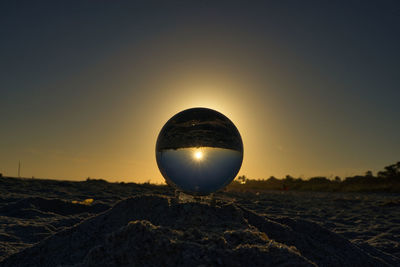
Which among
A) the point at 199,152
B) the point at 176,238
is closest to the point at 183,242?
the point at 176,238

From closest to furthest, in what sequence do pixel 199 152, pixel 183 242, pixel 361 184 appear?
1. pixel 183 242
2. pixel 199 152
3. pixel 361 184

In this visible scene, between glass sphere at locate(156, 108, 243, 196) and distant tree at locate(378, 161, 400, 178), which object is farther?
distant tree at locate(378, 161, 400, 178)

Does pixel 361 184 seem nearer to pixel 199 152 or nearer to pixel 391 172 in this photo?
pixel 391 172

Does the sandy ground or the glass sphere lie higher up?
the glass sphere

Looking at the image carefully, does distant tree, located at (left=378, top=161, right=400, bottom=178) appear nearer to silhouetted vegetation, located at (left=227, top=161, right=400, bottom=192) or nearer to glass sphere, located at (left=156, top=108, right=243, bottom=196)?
silhouetted vegetation, located at (left=227, top=161, right=400, bottom=192)

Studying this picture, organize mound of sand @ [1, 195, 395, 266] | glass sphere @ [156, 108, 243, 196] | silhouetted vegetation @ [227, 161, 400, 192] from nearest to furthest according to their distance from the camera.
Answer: mound of sand @ [1, 195, 395, 266] < glass sphere @ [156, 108, 243, 196] < silhouetted vegetation @ [227, 161, 400, 192]

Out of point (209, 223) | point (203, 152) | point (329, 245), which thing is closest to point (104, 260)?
point (209, 223)

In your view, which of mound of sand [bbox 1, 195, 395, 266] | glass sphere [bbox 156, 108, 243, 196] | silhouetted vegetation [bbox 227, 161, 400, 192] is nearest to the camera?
mound of sand [bbox 1, 195, 395, 266]

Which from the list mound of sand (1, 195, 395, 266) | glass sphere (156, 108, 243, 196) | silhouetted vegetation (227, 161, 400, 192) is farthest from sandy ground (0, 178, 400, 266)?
silhouetted vegetation (227, 161, 400, 192)
